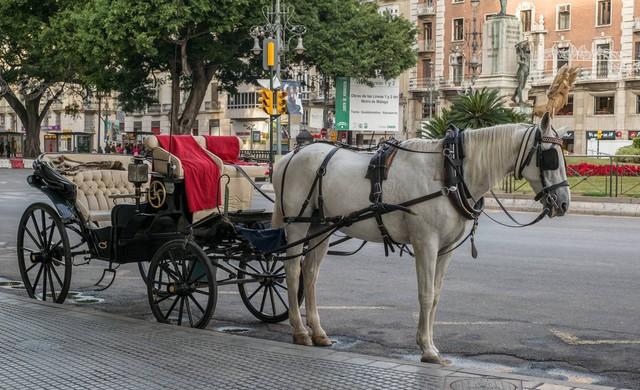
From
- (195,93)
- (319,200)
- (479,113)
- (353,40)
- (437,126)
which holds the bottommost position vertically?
(319,200)

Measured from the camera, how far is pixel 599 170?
90.1 feet

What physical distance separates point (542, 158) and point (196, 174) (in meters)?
3.42

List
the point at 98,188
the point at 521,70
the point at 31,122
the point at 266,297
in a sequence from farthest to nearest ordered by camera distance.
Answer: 1. the point at 31,122
2. the point at 521,70
3. the point at 98,188
4. the point at 266,297

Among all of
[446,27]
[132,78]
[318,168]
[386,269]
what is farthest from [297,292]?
[446,27]

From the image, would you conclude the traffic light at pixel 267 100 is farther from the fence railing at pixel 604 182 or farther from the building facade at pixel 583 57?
the building facade at pixel 583 57

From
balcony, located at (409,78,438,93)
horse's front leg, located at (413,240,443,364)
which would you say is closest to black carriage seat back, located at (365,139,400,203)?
horse's front leg, located at (413,240,443,364)

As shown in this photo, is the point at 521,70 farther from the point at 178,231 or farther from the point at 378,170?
the point at 378,170

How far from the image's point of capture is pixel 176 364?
243 inches

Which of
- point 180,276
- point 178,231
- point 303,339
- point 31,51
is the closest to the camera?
point 303,339

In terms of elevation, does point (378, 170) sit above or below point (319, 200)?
above

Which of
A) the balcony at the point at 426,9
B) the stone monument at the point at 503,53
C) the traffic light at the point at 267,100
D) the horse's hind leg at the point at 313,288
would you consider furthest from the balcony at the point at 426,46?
the horse's hind leg at the point at 313,288

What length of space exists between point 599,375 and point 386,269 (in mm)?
5395

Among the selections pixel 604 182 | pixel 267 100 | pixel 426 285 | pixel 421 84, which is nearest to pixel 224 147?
pixel 426 285

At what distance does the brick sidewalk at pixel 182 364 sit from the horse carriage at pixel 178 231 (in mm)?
672
